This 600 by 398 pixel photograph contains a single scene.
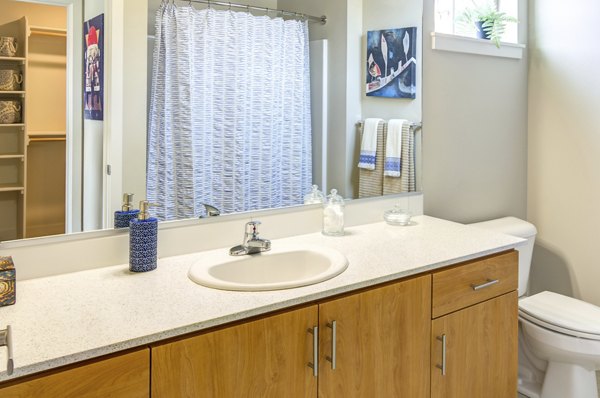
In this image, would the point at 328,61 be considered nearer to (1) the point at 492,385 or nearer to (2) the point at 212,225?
(2) the point at 212,225

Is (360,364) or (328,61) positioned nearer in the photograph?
(360,364)

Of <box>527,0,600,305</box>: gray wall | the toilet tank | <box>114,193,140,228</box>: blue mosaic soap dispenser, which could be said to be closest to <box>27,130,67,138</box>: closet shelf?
<box>114,193,140,228</box>: blue mosaic soap dispenser

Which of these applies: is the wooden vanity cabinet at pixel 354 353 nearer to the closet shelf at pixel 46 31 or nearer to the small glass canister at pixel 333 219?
the small glass canister at pixel 333 219

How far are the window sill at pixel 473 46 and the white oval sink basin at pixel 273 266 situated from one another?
3.98ft

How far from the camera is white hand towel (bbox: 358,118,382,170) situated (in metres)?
2.17

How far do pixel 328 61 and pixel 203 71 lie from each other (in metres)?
0.53

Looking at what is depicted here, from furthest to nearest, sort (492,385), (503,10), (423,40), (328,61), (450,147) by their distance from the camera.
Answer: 1. (503,10)
2. (450,147)
3. (423,40)
4. (328,61)
5. (492,385)

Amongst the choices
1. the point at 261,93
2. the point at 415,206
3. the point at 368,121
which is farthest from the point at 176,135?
the point at 415,206

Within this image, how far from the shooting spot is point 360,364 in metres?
1.47

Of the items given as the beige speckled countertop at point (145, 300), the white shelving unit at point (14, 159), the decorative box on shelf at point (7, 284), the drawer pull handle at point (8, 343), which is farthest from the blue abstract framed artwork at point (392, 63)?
the drawer pull handle at point (8, 343)

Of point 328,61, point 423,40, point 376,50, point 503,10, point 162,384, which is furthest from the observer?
point 503,10

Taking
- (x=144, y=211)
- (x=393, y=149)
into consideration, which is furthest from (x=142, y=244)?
(x=393, y=149)

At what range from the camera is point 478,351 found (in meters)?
1.76

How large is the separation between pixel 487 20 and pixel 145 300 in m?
2.14
